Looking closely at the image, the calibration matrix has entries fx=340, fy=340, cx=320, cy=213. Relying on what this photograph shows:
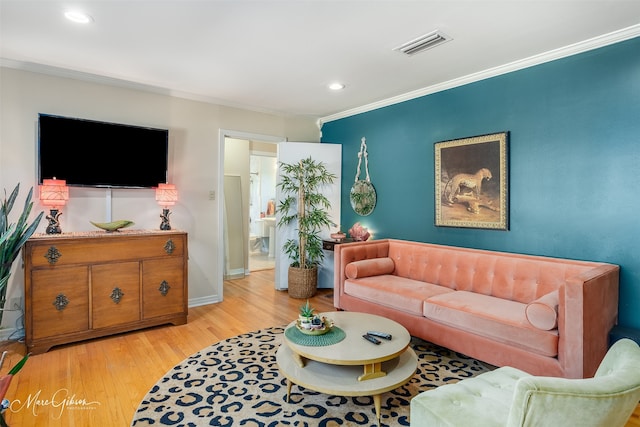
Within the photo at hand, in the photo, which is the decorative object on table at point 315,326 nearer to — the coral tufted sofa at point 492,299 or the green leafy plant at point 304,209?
the coral tufted sofa at point 492,299

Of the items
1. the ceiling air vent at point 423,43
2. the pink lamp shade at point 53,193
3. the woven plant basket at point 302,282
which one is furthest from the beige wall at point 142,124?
the ceiling air vent at point 423,43

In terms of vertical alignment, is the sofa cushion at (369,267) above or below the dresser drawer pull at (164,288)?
above

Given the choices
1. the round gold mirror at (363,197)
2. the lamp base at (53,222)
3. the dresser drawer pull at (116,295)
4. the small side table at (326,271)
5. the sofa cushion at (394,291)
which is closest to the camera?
the sofa cushion at (394,291)

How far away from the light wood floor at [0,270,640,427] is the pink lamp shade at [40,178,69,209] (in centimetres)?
130

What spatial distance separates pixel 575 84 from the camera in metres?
2.87

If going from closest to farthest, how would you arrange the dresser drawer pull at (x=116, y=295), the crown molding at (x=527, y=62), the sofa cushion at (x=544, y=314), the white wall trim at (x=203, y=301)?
the sofa cushion at (x=544, y=314), the crown molding at (x=527, y=62), the dresser drawer pull at (x=116, y=295), the white wall trim at (x=203, y=301)

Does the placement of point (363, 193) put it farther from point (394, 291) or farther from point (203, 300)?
point (203, 300)

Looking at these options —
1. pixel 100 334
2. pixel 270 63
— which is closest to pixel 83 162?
pixel 100 334

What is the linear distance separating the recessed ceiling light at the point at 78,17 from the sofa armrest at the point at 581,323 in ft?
12.2

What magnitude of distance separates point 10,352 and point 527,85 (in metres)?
5.19

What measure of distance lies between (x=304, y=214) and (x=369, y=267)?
1494 millimetres

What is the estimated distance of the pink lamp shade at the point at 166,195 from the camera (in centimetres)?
375

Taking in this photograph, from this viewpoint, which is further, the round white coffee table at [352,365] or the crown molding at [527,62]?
the crown molding at [527,62]

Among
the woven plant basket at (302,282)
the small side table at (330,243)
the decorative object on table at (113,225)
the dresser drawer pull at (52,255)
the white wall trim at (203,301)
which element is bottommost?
the white wall trim at (203,301)
